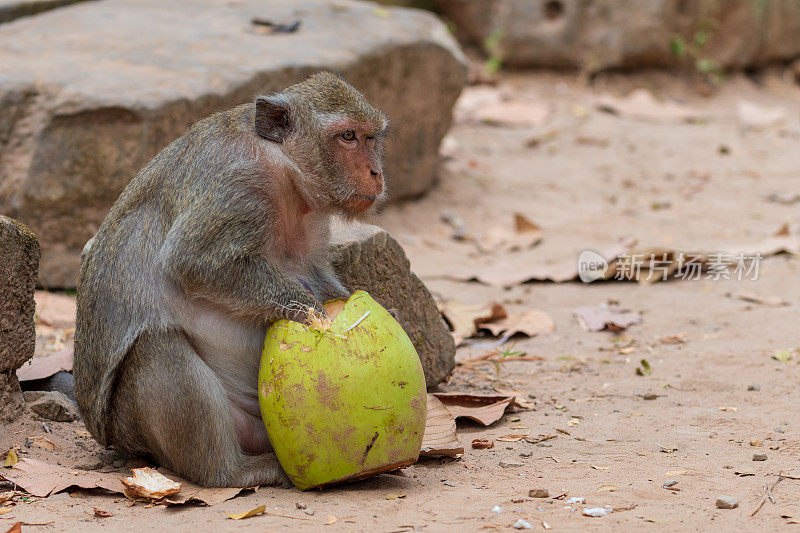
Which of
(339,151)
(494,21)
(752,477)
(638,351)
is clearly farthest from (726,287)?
(494,21)

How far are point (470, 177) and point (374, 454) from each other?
735 centimetres

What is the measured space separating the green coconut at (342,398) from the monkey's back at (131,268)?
0.62 meters

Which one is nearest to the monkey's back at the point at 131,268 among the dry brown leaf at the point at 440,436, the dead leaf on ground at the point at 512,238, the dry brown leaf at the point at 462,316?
the dry brown leaf at the point at 440,436

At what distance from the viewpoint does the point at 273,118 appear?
4.22 meters

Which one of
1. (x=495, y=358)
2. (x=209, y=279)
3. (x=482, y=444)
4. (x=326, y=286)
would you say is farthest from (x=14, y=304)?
(x=495, y=358)

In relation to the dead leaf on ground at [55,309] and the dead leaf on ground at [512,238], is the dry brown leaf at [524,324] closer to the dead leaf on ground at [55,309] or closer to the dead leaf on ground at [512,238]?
the dead leaf on ground at [512,238]

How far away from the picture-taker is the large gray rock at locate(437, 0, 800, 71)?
1301 centimetres

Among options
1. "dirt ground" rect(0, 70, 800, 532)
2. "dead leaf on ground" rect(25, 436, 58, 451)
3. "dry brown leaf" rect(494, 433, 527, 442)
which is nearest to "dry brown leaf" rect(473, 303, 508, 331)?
"dirt ground" rect(0, 70, 800, 532)

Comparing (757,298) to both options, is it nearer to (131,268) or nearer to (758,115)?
(131,268)

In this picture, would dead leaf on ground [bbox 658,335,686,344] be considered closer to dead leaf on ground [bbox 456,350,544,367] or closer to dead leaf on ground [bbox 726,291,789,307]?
dead leaf on ground [bbox 456,350,544,367]

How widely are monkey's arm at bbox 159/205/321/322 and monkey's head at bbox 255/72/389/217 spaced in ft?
1.02

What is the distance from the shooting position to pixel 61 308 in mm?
6840

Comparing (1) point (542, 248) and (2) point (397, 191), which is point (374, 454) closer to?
(1) point (542, 248)

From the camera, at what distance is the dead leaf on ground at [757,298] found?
691 centimetres
